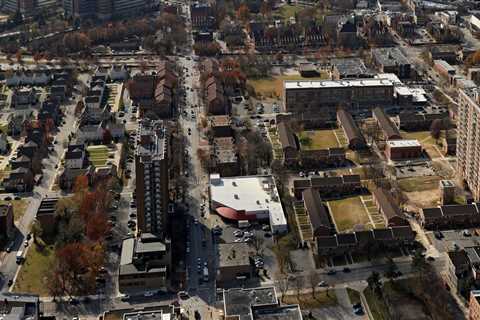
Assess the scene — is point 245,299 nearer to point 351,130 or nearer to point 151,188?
point 151,188

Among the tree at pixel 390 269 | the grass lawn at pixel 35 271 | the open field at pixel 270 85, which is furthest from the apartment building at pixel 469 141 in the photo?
the grass lawn at pixel 35 271

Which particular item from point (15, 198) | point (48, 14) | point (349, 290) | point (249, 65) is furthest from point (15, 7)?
point (349, 290)

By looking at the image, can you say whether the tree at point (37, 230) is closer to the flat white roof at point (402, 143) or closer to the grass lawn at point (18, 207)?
the grass lawn at point (18, 207)

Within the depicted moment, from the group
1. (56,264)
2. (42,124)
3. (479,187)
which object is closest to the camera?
(56,264)

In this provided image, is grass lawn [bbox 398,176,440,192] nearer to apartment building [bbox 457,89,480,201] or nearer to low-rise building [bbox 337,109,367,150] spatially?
apartment building [bbox 457,89,480,201]

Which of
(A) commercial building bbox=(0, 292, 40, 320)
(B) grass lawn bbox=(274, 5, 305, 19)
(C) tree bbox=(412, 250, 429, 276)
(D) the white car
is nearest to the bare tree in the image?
(D) the white car

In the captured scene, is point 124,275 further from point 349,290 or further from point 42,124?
point 42,124
